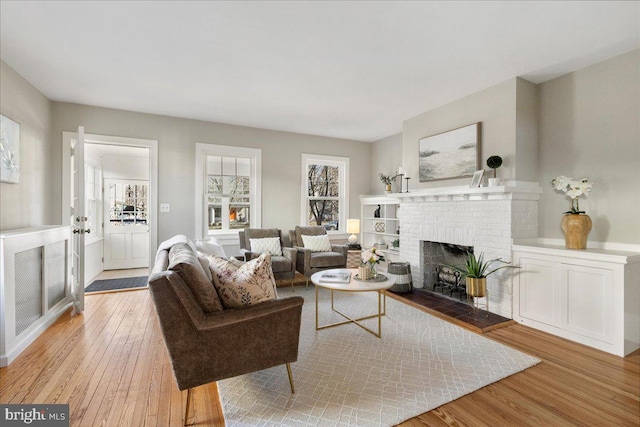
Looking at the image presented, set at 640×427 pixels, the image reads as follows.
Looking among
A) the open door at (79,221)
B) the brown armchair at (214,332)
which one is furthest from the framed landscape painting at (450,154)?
the open door at (79,221)

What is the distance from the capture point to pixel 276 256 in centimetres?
442

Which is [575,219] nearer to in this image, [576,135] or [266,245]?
[576,135]

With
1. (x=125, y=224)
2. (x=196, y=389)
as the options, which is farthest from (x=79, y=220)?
(x=125, y=224)

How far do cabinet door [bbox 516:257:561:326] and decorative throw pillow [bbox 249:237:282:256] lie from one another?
3.15 metres

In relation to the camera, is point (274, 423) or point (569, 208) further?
point (569, 208)

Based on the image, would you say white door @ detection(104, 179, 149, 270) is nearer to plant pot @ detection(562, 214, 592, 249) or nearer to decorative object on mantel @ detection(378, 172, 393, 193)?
decorative object on mantel @ detection(378, 172, 393, 193)

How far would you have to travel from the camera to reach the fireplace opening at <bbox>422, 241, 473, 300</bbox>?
161 inches

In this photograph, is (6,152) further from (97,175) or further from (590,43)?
(590,43)

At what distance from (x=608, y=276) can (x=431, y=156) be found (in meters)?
2.33

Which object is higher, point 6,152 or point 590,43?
point 590,43

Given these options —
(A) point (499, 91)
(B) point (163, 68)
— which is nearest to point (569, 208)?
(A) point (499, 91)

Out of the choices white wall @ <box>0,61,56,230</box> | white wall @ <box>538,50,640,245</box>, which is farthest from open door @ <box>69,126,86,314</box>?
white wall @ <box>538,50,640,245</box>

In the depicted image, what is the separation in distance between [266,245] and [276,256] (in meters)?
0.25

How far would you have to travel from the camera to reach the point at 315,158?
5.71 meters
